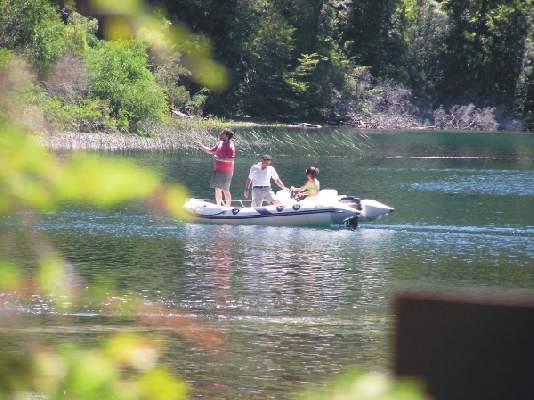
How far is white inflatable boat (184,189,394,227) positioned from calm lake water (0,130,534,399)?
267 millimetres

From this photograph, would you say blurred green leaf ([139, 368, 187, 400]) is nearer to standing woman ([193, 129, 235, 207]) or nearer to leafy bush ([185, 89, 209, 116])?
standing woman ([193, 129, 235, 207])

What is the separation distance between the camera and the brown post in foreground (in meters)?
1.28

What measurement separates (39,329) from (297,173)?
26538mm

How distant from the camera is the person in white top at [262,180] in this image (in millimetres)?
21609

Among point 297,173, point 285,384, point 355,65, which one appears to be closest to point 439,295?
point 285,384

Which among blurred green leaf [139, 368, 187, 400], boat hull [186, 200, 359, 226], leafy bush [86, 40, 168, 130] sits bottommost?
boat hull [186, 200, 359, 226]

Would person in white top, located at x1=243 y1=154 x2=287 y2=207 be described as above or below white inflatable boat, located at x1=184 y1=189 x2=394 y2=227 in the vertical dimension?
above

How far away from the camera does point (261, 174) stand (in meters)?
21.8

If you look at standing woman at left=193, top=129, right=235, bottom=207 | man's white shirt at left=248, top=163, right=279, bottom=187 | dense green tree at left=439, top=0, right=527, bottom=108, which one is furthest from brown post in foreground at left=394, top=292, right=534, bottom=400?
dense green tree at left=439, top=0, right=527, bottom=108

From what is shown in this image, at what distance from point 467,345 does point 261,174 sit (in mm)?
20470

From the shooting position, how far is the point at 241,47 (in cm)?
6331

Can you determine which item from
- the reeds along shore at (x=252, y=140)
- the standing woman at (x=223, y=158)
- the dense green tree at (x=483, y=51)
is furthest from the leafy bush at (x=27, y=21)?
the dense green tree at (x=483, y=51)

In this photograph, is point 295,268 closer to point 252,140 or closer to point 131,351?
Result: point 131,351

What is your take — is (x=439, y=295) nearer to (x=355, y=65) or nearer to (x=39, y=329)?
(x=39, y=329)
